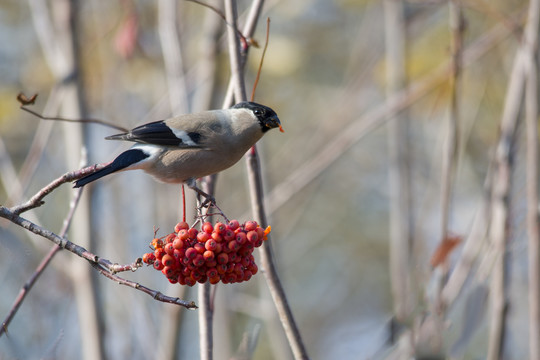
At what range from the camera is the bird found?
2.74 meters

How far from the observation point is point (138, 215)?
20.2 feet

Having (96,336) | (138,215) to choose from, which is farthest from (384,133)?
(96,336)

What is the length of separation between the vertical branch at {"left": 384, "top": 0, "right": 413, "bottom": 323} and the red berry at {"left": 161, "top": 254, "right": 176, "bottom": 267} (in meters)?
2.05

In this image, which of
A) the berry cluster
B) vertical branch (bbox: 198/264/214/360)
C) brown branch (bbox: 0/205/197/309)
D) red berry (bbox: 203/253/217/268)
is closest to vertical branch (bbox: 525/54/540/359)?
vertical branch (bbox: 198/264/214/360)

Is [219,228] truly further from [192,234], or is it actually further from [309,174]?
[309,174]

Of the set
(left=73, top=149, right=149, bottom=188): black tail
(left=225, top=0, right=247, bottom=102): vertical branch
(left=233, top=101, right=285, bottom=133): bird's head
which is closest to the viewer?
(left=73, top=149, right=149, bottom=188): black tail

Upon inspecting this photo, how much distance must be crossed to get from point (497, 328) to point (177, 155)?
176 cm

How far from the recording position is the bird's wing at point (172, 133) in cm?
275

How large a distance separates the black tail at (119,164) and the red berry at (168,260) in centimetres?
53

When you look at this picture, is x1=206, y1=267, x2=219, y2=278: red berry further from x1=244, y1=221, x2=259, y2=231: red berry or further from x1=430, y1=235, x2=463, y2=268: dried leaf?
x1=430, y1=235, x2=463, y2=268: dried leaf

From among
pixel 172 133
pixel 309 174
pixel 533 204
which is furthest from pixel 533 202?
pixel 172 133

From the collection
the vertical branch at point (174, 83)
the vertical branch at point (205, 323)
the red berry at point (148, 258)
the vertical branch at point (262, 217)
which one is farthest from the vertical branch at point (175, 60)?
the red berry at point (148, 258)

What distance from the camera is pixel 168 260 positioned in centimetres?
182

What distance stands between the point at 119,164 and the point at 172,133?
0.39 metres
